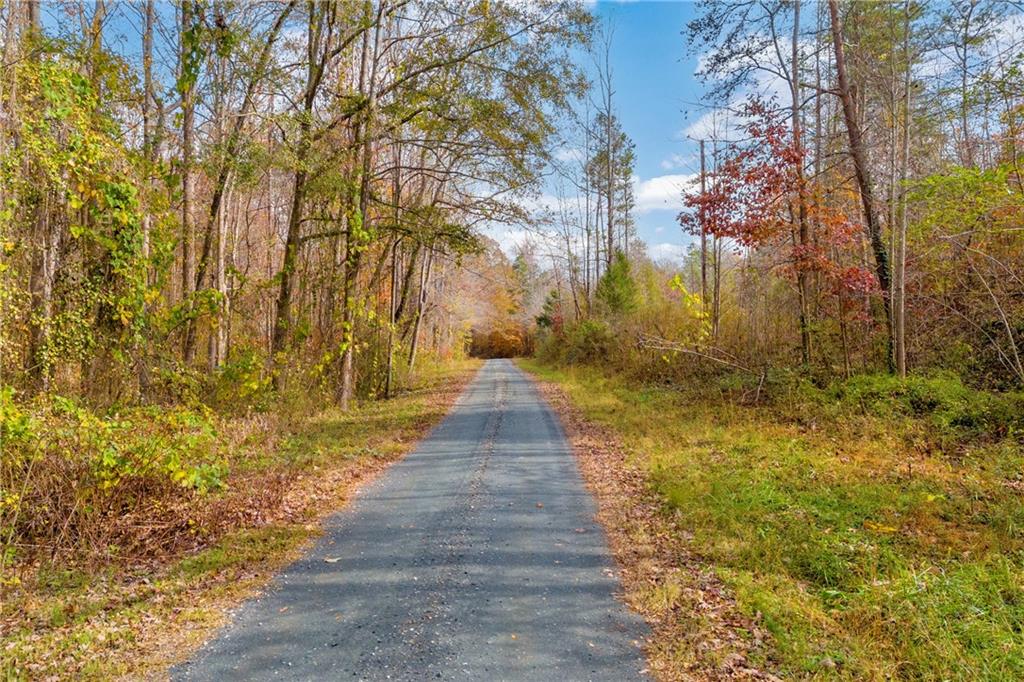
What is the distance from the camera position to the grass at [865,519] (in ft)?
12.0

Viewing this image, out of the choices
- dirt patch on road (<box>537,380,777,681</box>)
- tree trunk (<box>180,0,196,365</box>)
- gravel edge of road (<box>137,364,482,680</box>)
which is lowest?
dirt patch on road (<box>537,380,777,681</box>)

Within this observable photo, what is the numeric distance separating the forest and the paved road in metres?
0.32

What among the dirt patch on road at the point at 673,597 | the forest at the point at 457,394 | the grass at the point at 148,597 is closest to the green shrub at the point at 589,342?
the forest at the point at 457,394

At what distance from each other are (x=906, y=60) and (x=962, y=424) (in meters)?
6.40

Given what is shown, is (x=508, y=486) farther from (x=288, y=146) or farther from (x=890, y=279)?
(x=890, y=279)

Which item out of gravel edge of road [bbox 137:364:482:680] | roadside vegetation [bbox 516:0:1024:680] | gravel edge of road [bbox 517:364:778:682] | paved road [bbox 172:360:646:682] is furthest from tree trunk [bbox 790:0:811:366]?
gravel edge of road [bbox 137:364:482:680]

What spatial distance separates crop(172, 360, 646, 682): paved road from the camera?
3510mm

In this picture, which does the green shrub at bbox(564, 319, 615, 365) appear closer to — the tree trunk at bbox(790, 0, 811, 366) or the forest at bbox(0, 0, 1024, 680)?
the forest at bbox(0, 0, 1024, 680)

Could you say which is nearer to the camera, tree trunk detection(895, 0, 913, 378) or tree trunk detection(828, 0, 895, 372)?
tree trunk detection(895, 0, 913, 378)

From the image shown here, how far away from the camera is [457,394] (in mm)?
19391

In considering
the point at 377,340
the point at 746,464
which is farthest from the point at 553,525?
the point at 377,340

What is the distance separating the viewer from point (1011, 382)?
31.2 ft

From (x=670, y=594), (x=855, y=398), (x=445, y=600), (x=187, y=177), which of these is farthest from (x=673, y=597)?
(x=187, y=177)

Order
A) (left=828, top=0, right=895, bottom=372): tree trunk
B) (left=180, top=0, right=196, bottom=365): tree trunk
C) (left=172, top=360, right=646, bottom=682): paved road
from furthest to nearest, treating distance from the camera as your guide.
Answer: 1. (left=828, top=0, right=895, bottom=372): tree trunk
2. (left=180, top=0, right=196, bottom=365): tree trunk
3. (left=172, top=360, right=646, bottom=682): paved road
